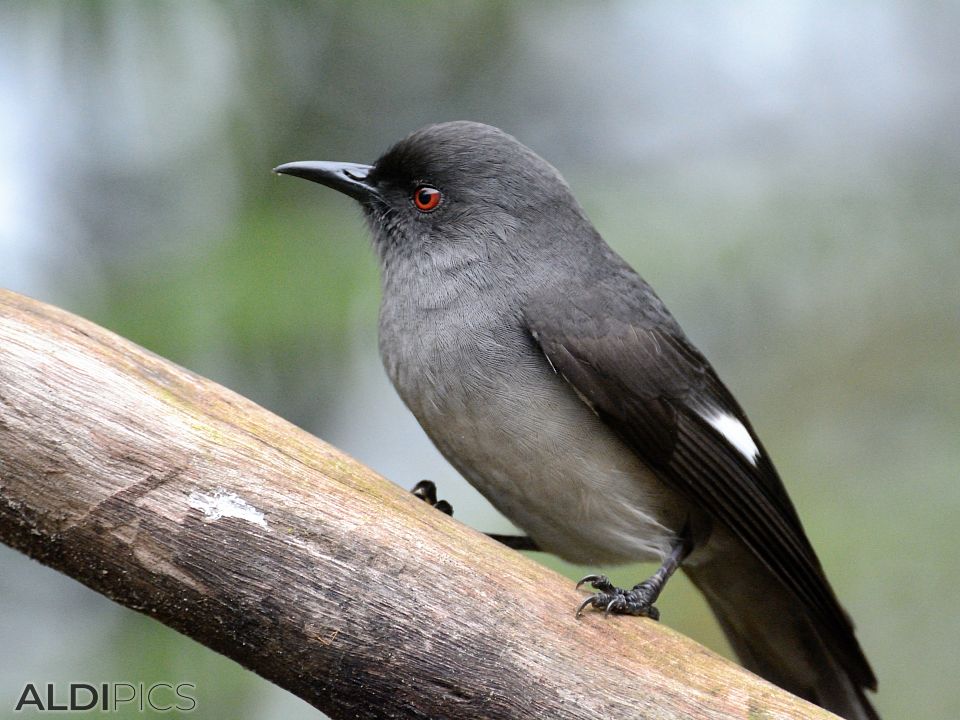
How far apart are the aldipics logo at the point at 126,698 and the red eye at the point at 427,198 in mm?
1679

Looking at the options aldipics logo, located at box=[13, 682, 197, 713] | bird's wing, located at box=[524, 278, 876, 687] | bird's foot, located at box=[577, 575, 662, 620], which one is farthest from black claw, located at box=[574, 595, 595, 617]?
aldipics logo, located at box=[13, 682, 197, 713]

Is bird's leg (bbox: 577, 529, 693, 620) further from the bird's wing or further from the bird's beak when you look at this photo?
the bird's beak

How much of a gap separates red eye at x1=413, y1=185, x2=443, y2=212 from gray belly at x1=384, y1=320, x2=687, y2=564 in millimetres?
589

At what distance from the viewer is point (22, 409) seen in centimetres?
243

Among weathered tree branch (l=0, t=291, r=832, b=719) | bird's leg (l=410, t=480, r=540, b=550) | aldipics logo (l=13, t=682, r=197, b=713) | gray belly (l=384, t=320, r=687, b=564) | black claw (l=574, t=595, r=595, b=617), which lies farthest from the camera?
bird's leg (l=410, t=480, r=540, b=550)

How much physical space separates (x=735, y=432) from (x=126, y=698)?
2.05 m

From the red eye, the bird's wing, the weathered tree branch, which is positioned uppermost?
the red eye

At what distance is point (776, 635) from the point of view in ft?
12.7

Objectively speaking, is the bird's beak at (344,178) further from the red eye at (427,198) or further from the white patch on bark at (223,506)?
the white patch on bark at (223,506)

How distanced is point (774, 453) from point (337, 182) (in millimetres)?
1865

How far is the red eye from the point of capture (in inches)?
145

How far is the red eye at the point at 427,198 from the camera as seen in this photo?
3682 mm

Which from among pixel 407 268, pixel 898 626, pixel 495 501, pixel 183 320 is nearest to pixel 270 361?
pixel 183 320

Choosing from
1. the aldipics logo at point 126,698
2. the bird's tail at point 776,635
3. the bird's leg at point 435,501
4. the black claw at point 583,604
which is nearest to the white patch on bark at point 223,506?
the black claw at point 583,604
